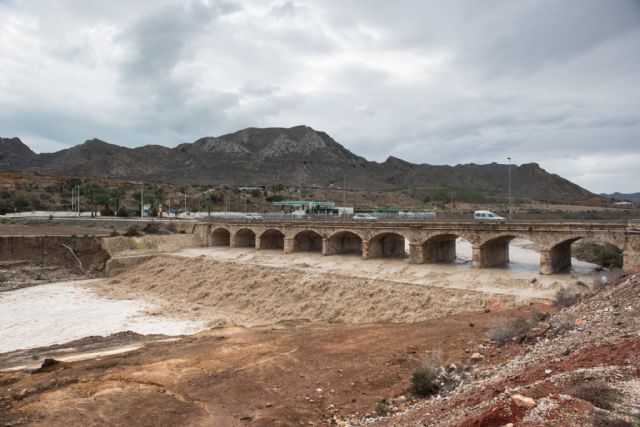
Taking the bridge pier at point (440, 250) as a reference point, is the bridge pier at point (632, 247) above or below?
above

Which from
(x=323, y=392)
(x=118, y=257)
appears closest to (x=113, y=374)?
(x=323, y=392)

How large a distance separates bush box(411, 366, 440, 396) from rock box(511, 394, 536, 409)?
14.0 ft

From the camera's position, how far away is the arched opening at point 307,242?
4629cm

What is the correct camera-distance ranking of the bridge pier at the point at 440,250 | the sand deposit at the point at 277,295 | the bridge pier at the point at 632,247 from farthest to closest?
the bridge pier at the point at 440,250, the sand deposit at the point at 277,295, the bridge pier at the point at 632,247

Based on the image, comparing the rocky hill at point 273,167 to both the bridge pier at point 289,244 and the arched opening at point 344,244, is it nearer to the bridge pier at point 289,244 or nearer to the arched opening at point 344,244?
the bridge pier at point 289,244

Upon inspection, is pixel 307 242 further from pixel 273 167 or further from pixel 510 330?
pixel 273 167

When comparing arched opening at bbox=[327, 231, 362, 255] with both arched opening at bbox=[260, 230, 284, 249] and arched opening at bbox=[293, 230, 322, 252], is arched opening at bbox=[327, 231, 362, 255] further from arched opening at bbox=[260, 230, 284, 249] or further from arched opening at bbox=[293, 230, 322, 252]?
arched opening at bbox=[260, 230, 284, 249]

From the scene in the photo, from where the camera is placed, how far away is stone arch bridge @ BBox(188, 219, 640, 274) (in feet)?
82.5

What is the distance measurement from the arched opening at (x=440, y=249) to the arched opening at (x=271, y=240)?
20354 millimetres

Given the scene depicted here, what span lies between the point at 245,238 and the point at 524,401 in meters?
50.5

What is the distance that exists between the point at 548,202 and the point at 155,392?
11840 centimetres

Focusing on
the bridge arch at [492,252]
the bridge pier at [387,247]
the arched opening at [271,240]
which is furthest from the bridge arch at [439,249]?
the arched opening at [271,240]

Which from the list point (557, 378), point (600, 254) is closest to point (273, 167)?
point (600, 254)

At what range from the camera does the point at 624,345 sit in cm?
859
